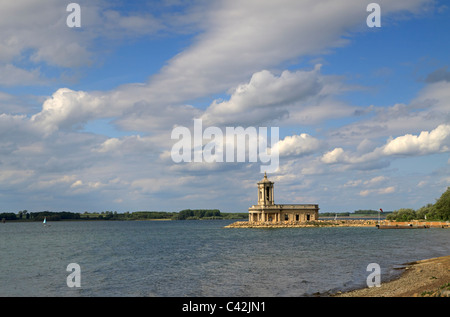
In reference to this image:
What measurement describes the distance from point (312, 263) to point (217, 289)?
1772cm

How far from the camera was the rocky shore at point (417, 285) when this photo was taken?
25.8 meters

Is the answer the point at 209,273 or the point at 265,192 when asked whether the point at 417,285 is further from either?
the point at 265,192

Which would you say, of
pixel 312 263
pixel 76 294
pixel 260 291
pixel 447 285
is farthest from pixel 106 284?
pixel 447 285

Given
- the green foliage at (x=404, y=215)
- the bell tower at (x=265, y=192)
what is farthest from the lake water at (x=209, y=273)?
the green foliage at (x=404, y=215)

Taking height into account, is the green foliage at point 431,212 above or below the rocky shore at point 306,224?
above

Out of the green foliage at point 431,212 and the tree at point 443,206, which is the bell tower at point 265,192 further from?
the tree at point 443,206

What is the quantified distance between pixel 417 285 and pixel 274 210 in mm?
114715

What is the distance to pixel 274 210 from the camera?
144 metres

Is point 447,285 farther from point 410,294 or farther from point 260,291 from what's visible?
point 260,291

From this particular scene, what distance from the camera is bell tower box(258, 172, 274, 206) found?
14238cm

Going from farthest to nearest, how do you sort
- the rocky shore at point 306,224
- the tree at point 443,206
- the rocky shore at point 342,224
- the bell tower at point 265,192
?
1. the bell tower at point 265,192
2. the rocky shore at point 306,224
3. the rocky shore at point 342,224
4. the tree at point 443,206

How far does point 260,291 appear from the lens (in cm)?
3181

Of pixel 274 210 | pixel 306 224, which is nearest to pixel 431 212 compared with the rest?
pixel 306 224
